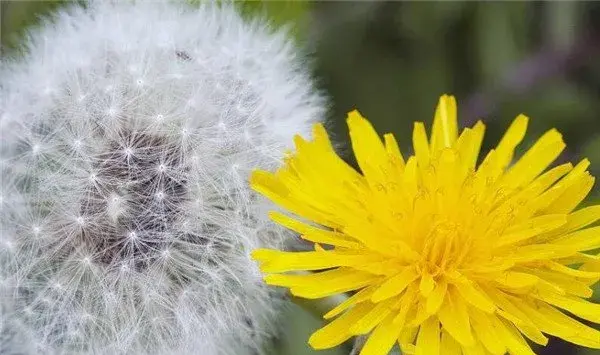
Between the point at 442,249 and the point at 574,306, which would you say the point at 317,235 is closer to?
the point at 442,249

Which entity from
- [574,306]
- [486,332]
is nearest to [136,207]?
[486,332]

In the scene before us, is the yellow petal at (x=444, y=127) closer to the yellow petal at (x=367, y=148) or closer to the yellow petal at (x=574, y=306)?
the yellow petal at (x=367, y=148)

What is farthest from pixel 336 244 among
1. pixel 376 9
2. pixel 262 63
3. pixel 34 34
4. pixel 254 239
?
pixel 376 9

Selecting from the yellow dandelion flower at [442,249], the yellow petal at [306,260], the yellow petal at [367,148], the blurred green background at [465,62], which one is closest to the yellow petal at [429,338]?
the yellow dandelion flower at [442,249]

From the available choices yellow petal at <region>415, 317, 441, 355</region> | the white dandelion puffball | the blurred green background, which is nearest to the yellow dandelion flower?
yellow petal at <region>415, 317, 441, 355</region>

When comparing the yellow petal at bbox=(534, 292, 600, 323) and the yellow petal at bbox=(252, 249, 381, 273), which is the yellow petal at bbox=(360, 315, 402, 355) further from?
the yellow petal at bbox=(534, 292, 600, 323)

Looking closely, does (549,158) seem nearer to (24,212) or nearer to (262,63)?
(262,63)
